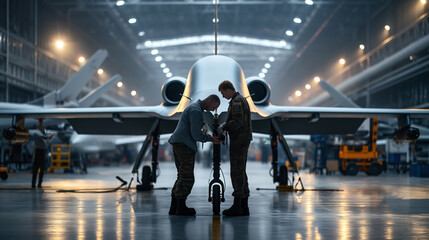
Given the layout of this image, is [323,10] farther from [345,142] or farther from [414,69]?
[345,142]

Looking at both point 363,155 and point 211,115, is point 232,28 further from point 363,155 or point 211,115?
point 211,115

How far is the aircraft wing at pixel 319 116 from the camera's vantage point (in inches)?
476

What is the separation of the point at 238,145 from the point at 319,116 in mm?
6323

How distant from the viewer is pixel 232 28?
38281mm

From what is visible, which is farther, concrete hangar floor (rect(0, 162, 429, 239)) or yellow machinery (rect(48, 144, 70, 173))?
yellow machinery (rect(48, 144, 70, 173))

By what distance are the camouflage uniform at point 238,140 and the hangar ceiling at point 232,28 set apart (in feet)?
83.8

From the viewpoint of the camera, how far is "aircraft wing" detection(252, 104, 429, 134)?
39.7ft

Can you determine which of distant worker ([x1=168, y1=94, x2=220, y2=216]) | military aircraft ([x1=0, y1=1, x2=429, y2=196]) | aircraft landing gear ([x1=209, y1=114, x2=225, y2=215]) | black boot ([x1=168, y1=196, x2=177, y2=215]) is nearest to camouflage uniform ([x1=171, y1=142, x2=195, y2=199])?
distant worker ([x1=168, y1=94, x2=220, y2=216])

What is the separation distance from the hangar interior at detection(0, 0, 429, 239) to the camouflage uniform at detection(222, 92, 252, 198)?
48cm

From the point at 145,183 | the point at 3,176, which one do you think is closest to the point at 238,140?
the point at 145,183

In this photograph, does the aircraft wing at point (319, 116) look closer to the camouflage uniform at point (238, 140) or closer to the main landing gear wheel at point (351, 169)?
the camouflage uniform at point (238, 140)

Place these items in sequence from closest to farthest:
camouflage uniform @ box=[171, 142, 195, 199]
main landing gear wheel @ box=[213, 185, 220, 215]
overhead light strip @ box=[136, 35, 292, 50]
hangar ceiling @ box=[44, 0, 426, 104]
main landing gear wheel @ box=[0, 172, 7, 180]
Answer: camouflage uniform @ box=[171, 142, 195, 199] < main landing gear wheel @ box=[213, 185, 220, 215] < main landing gear wheel @ box=[0, 172, 7, 180] < hangar ceiling @ box=[44, 0, 426, 104] < overhead light strip @ box=[136, 35, 292, 50]

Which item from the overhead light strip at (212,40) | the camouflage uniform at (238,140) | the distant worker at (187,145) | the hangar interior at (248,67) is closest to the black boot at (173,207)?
the distant worker at (187,145)

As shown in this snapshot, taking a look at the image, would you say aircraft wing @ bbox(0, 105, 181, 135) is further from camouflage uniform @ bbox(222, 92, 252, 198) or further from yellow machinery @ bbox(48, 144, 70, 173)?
yellow machinery @ bbox(48, 144, 70, 173)
